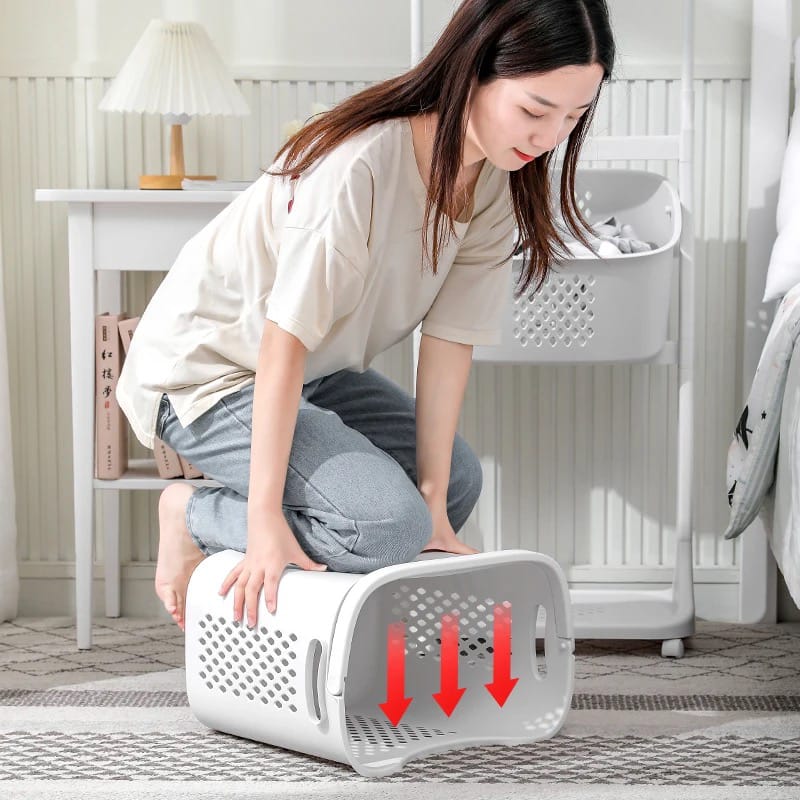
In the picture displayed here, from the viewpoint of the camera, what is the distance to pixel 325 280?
1170mm

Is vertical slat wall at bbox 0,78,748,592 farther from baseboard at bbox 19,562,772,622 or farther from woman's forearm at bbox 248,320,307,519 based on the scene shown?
woman's forearm at bbox 248,320,307,519

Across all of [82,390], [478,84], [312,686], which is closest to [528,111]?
[478,84]

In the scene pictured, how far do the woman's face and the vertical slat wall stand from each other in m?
0.77

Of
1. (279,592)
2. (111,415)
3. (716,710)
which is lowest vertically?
(716,710)

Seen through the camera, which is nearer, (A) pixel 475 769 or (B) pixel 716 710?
(A) pixel 475 769

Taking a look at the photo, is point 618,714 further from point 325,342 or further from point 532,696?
point 325,342

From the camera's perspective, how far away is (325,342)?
51.2 inches

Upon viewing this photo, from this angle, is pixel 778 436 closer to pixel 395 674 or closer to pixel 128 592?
pixel 395 674

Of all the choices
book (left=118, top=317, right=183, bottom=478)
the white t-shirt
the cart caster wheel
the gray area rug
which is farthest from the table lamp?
the cart caster wheel

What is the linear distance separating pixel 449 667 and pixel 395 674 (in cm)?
7

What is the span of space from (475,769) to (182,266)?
0.66 metres

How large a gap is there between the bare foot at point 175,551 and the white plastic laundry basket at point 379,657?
11cm

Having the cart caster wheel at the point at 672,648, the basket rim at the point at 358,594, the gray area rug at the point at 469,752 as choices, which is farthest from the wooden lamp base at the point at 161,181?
the cart caster wheel at the point at 672,648

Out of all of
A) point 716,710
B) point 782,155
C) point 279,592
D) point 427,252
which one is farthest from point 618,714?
point 782,155
